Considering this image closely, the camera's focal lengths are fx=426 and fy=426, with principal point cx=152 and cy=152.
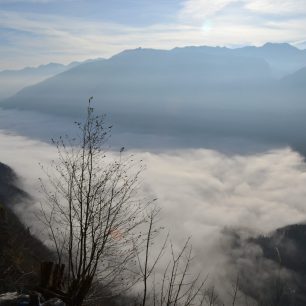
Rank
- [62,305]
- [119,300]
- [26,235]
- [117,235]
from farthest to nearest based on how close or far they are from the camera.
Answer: [119,300] < [26,235] < [117,235] < [62,305]

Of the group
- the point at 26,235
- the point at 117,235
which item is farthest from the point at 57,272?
the point at 26,235

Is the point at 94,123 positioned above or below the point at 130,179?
above

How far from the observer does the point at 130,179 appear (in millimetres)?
13922

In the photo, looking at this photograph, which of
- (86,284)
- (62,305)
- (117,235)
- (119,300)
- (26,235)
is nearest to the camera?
(62,305)

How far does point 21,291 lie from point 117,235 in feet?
11.0

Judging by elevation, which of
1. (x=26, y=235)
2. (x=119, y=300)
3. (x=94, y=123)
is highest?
(x=94, y=123)

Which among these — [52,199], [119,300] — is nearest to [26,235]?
[119,300]

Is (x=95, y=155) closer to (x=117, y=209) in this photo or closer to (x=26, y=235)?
(x=117, y=209)

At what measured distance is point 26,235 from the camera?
162125 mm

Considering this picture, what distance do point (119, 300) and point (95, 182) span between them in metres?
199

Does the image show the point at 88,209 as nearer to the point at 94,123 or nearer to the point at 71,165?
the point at 71,165

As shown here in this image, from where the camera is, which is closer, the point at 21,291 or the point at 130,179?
the point at 21,291

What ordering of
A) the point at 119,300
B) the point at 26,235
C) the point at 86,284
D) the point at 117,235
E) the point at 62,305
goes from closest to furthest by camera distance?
the point at 62,305, the point at 86,284, the point at 117,235, the point at 26,235, the point at 119,300

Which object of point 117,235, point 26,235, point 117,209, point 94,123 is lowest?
point 26,235
